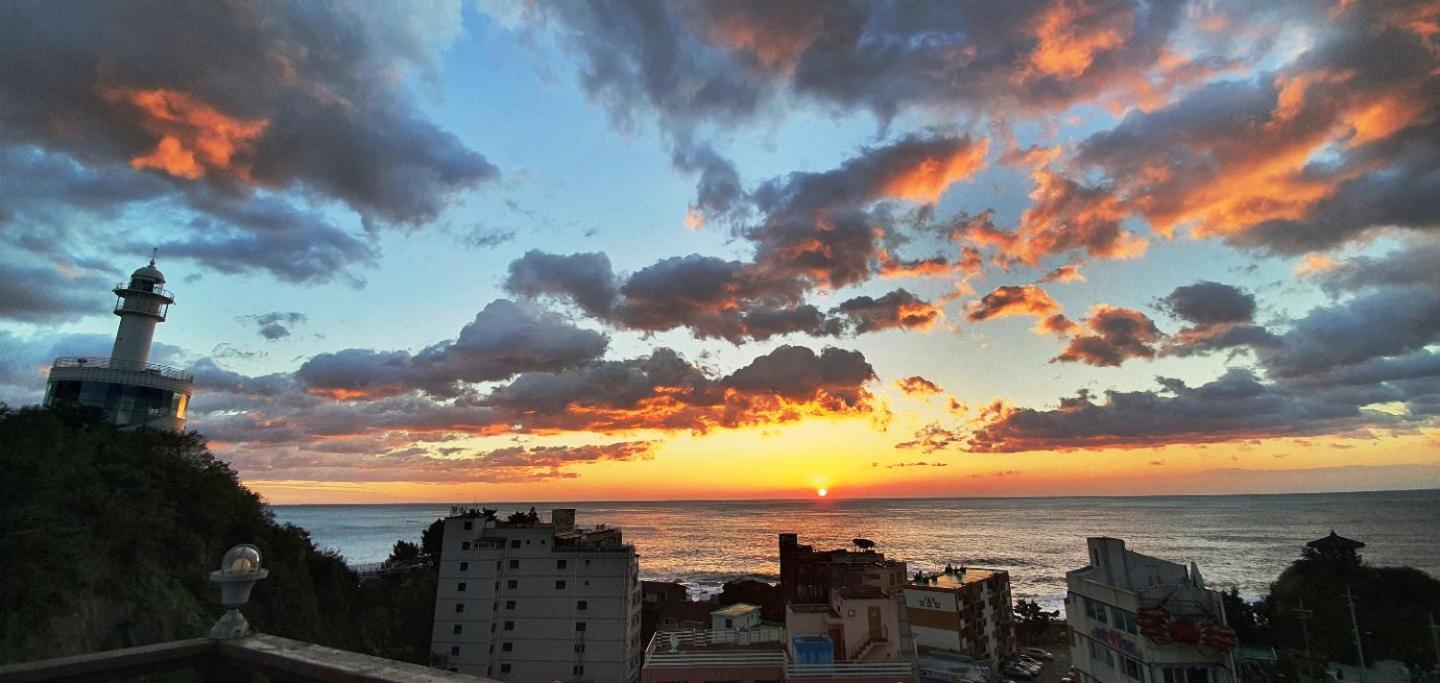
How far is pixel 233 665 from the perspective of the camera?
4395mm

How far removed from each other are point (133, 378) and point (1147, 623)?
201ft

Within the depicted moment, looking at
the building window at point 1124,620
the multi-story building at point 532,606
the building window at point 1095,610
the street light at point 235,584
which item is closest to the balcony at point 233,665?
the street light at point 235,584

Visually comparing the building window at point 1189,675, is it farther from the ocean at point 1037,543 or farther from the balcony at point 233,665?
the ocean at point 1037,543

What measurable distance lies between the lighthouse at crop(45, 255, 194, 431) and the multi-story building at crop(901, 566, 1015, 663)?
5539 centimetres

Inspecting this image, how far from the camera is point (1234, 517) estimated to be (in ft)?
632

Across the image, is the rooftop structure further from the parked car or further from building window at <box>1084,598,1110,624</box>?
the parked car

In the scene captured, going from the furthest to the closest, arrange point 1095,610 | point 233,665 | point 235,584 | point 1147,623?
1. point 1095,610
2. point 1147,623
3. point 235,584
4. point 233,665

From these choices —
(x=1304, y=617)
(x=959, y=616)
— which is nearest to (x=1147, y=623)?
(x=959, y=616)

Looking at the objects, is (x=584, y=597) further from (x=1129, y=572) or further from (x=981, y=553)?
(x=981, y=553)

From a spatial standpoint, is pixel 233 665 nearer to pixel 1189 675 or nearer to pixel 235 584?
pixel 235 584

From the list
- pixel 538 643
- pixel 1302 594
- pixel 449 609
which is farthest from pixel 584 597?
pixel 1302 594

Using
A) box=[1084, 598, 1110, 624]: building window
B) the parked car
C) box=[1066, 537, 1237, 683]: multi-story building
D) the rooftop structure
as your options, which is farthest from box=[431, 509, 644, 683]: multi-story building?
the parked car

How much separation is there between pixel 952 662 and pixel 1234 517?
212338 mm

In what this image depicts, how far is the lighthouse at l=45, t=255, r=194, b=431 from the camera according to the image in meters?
40.2
